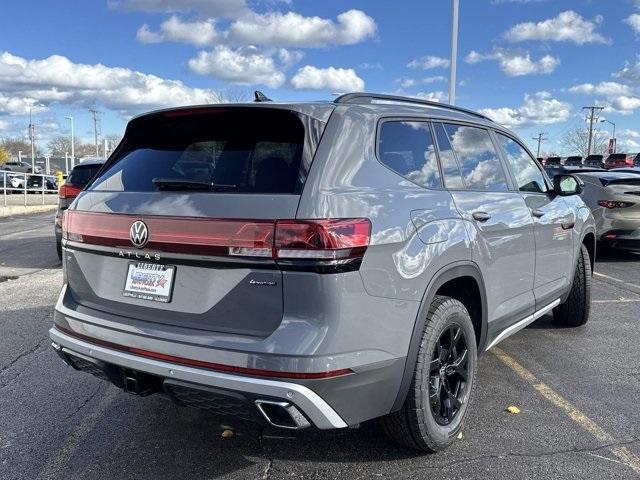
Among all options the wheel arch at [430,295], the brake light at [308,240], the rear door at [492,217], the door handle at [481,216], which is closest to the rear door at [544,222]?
the rear door at [492,217]

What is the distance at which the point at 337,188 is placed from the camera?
2.49m

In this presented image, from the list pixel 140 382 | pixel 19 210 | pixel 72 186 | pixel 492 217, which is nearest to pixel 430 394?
pixel 492 217

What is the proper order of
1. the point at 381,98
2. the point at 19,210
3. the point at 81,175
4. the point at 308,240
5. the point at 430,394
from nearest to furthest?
the point at 308,240 < the point at 430,394 < the point at 381,98 < the point at 81,175 < the point at 19,210

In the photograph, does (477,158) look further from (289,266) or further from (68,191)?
(68,191)

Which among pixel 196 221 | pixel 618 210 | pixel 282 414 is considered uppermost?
pixel 196 221

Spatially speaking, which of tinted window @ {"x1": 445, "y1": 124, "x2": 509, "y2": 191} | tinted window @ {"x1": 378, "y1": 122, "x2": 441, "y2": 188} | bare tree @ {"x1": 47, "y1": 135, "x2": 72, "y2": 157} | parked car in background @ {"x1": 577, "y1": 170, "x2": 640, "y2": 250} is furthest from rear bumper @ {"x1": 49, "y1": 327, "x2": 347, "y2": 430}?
bare tree @ {"x1": 47, "y1": 135, "x2": 72, "y2": 157}

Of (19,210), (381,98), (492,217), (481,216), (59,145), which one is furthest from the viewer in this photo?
(59,145)

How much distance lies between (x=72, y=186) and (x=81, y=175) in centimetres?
53

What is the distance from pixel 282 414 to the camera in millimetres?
2387

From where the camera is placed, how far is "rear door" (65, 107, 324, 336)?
7.94ft

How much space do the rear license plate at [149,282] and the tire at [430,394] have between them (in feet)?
4.11

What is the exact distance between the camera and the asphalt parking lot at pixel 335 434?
297cm

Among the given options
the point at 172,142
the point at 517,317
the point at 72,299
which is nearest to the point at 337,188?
the point at 172,142

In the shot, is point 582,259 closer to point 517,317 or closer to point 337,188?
point 517,317
